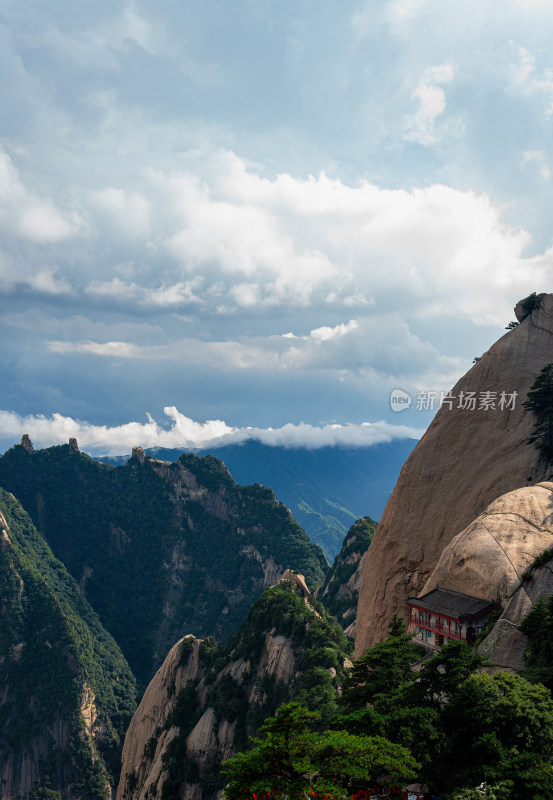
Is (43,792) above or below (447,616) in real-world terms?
below

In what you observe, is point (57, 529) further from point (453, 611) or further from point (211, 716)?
point (453, 611)

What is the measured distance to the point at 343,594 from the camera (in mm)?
104250

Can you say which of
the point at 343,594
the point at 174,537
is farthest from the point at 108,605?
the point at 343,594

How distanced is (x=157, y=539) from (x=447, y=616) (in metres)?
151

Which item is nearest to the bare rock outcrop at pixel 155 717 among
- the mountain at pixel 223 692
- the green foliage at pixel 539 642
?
the mountain at pixel 223 692

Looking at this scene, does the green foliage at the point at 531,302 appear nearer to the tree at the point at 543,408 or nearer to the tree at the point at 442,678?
the tree at the point at 543,408

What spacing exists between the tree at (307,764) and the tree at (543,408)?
2755 cm

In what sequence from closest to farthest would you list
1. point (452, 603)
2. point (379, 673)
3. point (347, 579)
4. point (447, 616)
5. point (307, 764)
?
point (307, 764) → point (379, 673) → point (447, 616) → point (452, 603) → point (347, 579)

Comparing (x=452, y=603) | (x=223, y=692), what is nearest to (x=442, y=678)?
(x=452, y=603)

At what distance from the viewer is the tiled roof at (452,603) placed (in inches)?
1077

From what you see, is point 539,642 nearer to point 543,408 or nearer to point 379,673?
point 379,673

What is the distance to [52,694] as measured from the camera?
108 metres

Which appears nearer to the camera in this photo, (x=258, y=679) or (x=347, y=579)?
(x=258, y=679)

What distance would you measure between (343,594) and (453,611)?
80700mm
